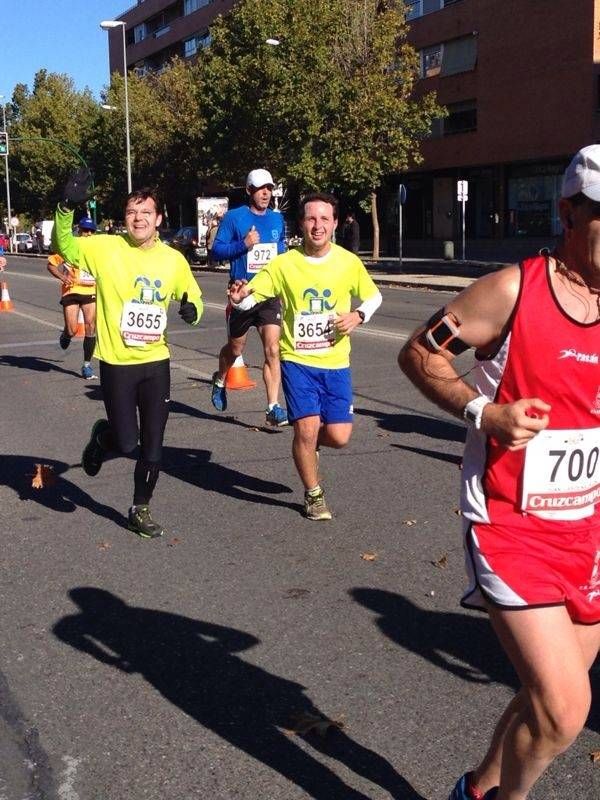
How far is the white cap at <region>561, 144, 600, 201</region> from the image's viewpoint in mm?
2504

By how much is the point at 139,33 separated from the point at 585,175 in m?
94.0

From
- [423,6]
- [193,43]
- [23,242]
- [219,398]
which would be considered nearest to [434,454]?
[219,398]

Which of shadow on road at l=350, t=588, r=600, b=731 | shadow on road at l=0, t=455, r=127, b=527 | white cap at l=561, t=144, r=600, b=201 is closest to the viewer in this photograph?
white cap at l=561, t=144, r=600, b=201

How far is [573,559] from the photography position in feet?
8.79

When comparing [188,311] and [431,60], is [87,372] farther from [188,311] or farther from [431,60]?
[431,60]

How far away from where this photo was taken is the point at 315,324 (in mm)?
6488

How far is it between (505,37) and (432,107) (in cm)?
Result: 522

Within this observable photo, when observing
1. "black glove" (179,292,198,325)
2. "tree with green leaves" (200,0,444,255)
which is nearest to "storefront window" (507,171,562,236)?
"tree with green leaves" (200,0,444,255)

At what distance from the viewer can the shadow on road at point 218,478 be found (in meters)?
7.02

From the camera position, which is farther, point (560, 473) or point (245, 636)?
point (245, 636)

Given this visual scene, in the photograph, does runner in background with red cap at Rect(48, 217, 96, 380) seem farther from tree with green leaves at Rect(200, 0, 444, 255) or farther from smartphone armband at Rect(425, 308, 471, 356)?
tree with green leaves at Rect(200, 0, 444, 255)

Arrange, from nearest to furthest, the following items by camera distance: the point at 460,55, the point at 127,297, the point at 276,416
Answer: the point at 127,297, the point at 276,416, the point at 460,55

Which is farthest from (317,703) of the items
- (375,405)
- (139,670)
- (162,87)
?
(162,87)

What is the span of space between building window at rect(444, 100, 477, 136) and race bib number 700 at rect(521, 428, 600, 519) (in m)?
47.1
